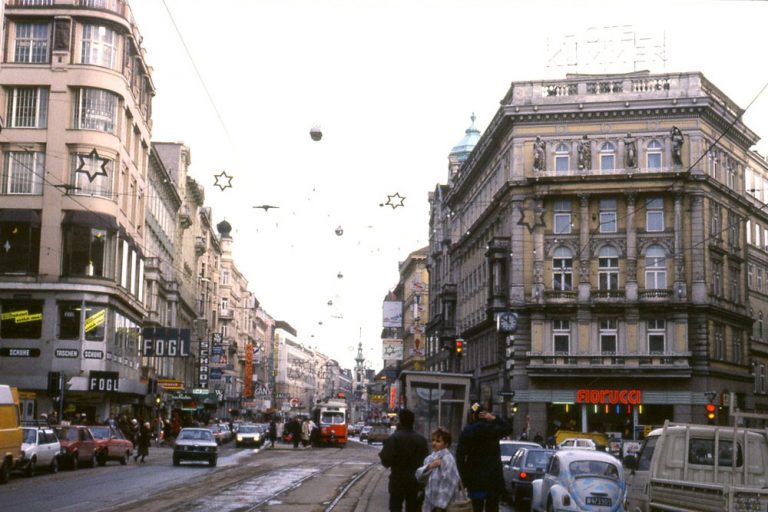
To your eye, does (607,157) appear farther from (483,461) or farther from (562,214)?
(483,461)

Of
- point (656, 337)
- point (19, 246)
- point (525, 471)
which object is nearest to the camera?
A: point (525, 471)

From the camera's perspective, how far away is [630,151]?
60781 mm

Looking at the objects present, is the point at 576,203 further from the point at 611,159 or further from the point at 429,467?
the point at 429,467

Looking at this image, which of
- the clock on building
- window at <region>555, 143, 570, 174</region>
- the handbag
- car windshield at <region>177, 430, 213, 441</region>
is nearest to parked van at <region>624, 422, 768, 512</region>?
the handbag

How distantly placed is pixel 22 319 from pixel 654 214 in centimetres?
3311

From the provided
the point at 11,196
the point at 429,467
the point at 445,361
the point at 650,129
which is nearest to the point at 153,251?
the point at 11,196

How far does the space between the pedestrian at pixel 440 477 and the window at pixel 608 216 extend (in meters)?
48.4

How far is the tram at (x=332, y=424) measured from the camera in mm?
72625

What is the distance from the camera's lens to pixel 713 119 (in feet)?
200

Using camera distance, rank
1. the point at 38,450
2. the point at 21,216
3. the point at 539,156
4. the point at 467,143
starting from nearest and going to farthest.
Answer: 1. the point at 38,450
2. the point at 21,216
3. the point at 539,156
4. the point at 467,143

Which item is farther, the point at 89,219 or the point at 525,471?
the point at 89,219

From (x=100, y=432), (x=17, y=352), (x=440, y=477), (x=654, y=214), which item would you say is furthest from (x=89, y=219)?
(x=440, y=477)

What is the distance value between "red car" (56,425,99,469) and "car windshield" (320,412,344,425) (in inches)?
1303

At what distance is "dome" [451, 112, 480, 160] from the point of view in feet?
325
